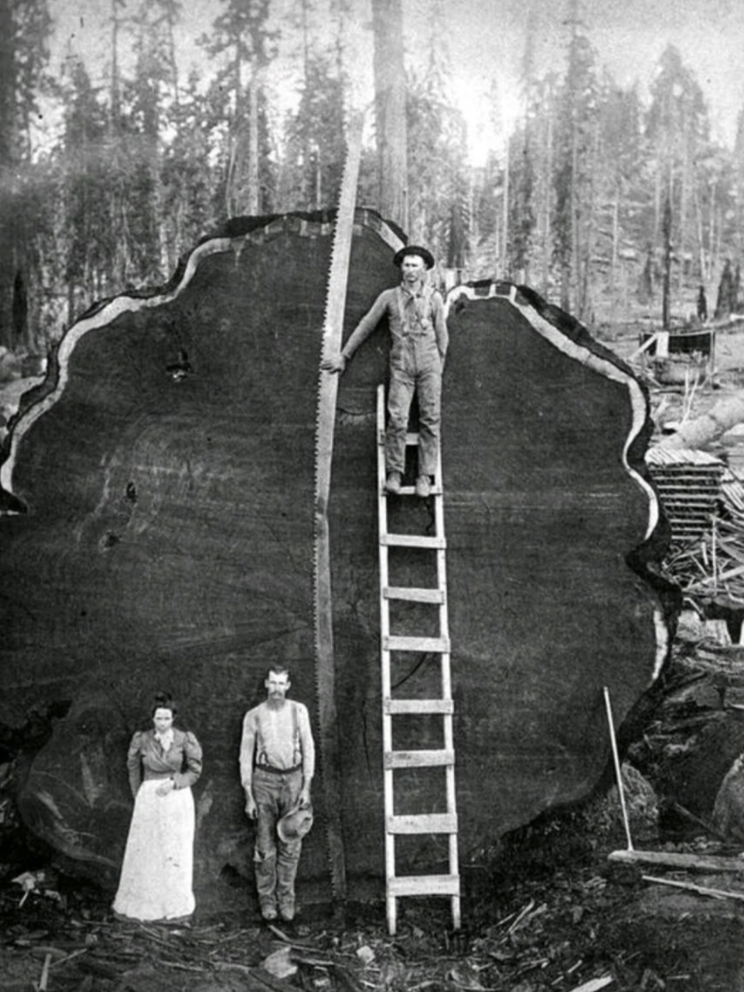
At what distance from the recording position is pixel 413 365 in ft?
13.2

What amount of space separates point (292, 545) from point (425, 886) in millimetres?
1548

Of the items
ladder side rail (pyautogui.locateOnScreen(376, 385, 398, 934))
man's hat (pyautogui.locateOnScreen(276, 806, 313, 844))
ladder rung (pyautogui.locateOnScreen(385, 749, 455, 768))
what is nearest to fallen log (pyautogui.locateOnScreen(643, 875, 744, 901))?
ladder rung (pyautogui.locateOnScreen(385, 749, 455, 768))

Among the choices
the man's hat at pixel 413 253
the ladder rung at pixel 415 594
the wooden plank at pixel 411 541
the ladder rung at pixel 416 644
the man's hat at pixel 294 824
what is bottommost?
the man's hat at pixel 294 824

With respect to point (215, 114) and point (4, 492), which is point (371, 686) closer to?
point (4, 492)

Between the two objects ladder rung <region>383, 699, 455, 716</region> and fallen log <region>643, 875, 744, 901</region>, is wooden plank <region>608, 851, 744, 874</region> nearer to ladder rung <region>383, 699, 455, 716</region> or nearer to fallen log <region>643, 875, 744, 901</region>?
fallen log <region>643, 875, 744, 901</region>

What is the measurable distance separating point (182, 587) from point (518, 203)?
13.7 feet

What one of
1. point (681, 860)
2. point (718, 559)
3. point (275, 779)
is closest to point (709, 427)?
point (718, 559)

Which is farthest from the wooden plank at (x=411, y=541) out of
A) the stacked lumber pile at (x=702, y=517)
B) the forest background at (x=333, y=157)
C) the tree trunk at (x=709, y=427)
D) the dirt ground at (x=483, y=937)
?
the tree trunk at (x=709, y=427)

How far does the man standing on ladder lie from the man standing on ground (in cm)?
106

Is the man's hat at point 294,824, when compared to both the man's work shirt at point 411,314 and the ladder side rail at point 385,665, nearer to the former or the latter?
the ladder side rail at point 385,665

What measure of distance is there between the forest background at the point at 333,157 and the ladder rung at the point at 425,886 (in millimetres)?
3391

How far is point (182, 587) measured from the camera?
4031mm

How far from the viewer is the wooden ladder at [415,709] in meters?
3.71

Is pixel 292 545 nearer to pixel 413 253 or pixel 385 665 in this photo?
pixel 385 665
